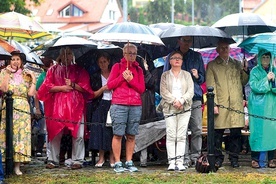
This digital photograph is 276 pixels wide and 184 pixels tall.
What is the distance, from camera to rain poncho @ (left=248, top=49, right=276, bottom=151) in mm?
11742

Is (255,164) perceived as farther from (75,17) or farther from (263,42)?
(75,17)

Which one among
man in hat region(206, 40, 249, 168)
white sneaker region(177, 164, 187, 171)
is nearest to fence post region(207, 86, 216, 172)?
white sneaker region(177, 164, 187, 171)

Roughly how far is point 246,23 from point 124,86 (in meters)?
2.64

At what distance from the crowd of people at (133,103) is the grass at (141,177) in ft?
1.07

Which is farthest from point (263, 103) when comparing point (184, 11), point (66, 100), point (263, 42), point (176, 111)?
point (184, 11)

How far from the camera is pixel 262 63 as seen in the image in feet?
38.9

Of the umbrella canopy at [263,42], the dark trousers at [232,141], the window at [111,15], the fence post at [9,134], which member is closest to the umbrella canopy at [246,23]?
the umbrella canopy at [263,42]

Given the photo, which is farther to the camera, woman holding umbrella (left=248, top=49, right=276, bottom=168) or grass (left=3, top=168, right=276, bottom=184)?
woman holding umbrella (left=248, top=49, right=276, bottom=168)

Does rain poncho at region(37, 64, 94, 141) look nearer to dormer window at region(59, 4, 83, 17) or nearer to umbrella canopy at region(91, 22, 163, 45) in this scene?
umbrella canopy at region(91, 22, 163, 45)

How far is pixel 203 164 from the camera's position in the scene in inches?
432

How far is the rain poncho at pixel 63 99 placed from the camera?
11.6 m

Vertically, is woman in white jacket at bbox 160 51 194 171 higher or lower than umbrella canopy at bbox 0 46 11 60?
lower

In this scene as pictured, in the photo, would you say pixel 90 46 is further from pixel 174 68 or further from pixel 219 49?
pixel 219 49

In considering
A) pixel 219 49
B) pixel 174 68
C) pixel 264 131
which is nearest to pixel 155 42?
pixel 174 68
